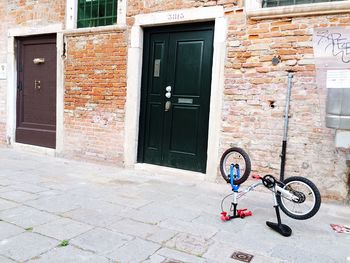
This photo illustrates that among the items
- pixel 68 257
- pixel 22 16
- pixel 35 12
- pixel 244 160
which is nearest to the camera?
pixel 68 257

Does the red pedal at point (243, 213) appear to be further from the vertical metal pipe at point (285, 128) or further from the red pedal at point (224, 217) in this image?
the vertical metal pipe at point (285, 128)

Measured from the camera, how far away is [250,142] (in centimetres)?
467

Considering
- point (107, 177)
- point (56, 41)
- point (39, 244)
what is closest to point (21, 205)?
point (39, 244)

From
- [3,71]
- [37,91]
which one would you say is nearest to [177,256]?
[37,91]

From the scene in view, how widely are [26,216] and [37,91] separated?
14.3 ft

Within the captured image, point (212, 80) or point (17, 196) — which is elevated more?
point (212, 80)

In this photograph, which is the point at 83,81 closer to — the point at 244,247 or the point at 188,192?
the point at 188,192

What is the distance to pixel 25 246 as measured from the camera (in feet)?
8.77

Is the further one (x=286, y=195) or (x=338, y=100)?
(x=338, y=100)

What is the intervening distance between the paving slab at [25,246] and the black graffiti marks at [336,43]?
12.3ft

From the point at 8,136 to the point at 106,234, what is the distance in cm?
560

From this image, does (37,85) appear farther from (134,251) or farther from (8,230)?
(134,251)

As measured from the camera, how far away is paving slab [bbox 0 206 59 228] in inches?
124

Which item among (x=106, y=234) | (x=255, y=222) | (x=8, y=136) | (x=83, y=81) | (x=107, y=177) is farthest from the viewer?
(x=8, y=136)
